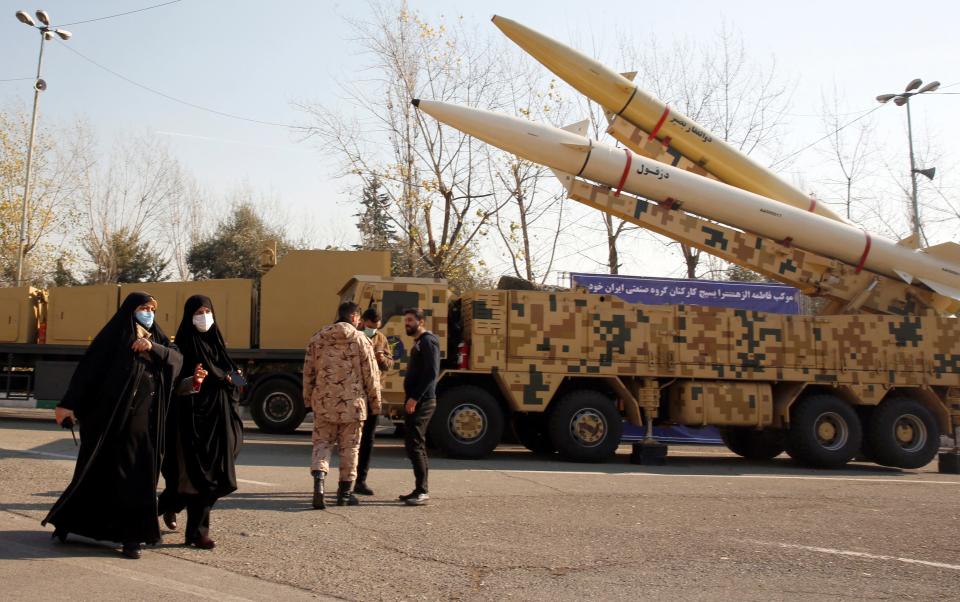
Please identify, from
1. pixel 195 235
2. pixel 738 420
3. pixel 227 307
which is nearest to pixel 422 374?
pixel 738 420

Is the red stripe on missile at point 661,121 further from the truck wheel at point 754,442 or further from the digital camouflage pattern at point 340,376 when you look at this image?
the digital camouflage pattern at point 340,376

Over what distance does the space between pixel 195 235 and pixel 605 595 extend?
34.5 metres

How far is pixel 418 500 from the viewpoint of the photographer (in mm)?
6848

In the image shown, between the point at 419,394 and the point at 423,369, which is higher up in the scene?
the point at 423,369

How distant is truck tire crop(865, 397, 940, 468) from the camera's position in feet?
38.2

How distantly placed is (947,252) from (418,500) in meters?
10.6

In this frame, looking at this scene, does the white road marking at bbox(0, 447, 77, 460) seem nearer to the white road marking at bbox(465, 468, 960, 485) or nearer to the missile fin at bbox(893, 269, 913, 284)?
the white road marking at bbox(465, 468, 960, 485)

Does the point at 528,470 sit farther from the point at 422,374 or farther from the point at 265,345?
the point at 265,345

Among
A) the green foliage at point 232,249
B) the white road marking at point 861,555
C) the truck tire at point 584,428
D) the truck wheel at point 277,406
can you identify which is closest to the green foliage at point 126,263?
the green foliage at point 232,249

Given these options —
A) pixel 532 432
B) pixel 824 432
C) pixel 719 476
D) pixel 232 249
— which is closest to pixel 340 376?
pixel 719 476

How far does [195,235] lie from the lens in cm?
3578

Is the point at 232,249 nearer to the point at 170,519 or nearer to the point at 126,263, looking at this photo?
the point at 126,263

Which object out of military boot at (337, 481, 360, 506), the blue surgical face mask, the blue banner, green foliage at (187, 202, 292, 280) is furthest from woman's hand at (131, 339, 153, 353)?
green foliage at (187, 202, 292, 280)

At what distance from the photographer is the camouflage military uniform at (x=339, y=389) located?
6.40m
